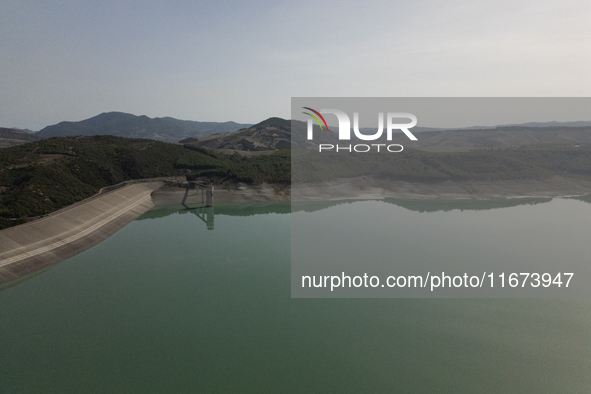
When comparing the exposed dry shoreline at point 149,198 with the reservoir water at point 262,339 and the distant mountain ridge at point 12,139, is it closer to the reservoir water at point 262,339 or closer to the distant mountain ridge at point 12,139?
the reservoir water at point 262,339

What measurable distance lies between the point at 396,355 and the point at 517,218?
2975 centimetres

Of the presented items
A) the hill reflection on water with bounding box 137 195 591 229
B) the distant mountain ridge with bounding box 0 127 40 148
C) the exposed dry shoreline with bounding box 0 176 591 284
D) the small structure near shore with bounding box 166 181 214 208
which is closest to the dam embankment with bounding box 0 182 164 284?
the exposed dry shoreline with bounding box 0 176 591 284

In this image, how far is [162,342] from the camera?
14195 millimetres

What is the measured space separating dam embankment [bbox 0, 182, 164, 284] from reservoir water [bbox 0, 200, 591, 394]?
64.0 inches

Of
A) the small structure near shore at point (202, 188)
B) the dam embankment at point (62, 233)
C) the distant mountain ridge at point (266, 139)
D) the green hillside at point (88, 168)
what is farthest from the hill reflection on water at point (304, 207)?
the distant mountain ridge at point (266, 139)

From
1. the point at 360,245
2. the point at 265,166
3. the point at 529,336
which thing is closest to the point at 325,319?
the point at 529,336

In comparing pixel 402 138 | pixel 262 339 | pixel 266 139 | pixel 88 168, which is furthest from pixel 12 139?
pixel 262 339

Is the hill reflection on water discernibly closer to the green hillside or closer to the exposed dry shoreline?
the exposed dry shoreline

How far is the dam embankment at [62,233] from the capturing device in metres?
21.3

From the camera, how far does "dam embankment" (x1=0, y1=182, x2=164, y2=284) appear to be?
69.8ft

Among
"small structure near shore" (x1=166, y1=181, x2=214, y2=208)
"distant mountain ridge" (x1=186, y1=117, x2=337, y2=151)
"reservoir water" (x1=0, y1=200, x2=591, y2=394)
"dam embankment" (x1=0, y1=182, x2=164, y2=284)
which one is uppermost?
"distant mountain ridge" (x1=186, y1=117, x2=337, y2=151)

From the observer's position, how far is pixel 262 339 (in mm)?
14430

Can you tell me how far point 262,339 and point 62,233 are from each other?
66.4 feet

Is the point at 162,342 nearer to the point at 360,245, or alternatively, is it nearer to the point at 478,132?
the point at 360,245
